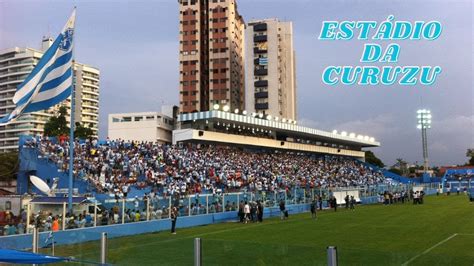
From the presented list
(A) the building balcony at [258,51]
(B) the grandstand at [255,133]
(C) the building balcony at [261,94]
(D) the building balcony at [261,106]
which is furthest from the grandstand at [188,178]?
(A) the building balcony at [258,51]

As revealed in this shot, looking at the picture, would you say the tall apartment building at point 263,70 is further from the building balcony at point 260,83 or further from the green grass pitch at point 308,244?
the green grass pitch at point 308,244

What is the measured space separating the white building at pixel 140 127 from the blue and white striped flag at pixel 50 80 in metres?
58.4

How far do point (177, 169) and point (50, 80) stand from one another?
26.2m

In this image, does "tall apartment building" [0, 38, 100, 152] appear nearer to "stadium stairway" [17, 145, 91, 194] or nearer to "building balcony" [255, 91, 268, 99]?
"building balcony" [255, 91, 268, 99]

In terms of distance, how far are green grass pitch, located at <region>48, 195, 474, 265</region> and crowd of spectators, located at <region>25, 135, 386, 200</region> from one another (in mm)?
10321

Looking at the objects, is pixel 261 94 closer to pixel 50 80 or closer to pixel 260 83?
pixel 260 83

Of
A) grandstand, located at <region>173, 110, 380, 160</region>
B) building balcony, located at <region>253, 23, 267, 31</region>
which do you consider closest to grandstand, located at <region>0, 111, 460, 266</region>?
grandstand, located at <region>173, 110, 380, 160</region>

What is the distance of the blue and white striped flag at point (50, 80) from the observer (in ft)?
62.5

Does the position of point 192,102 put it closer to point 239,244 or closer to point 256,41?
point 256,41

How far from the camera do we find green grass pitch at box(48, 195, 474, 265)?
693 cm

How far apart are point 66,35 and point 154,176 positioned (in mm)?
20826

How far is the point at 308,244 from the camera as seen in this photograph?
21719 millimetres

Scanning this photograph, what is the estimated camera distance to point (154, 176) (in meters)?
41.9

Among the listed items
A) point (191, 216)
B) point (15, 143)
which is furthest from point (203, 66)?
point (191, 216)
